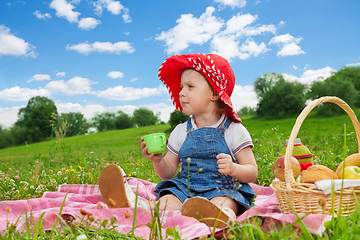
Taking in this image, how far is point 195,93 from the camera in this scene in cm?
311

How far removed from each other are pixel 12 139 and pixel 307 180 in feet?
139

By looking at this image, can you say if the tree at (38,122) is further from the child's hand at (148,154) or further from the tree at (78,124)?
the child's hand at (148,154)

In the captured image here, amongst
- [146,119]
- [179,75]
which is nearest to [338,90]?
[146,119]

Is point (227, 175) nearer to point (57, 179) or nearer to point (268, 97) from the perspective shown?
point (57, 179)

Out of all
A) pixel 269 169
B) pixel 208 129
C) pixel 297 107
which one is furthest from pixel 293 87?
pixel 208 129

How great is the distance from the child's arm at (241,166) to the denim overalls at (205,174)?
0.10 m

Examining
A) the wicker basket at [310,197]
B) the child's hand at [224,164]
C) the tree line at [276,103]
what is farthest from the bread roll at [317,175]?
the tree line at [276,103]

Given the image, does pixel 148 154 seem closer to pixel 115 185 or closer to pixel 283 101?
pixel 115 185

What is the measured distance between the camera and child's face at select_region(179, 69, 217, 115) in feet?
10.2

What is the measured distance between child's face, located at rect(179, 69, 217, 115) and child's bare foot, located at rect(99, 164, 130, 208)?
84 cm

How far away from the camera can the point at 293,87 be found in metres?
23.8

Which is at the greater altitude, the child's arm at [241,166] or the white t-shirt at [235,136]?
the white t-shirt at [235,136]

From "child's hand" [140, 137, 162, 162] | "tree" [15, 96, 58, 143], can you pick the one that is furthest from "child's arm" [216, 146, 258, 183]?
"tree" [15, 96, 58, 143]

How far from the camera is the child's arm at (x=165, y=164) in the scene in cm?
320
